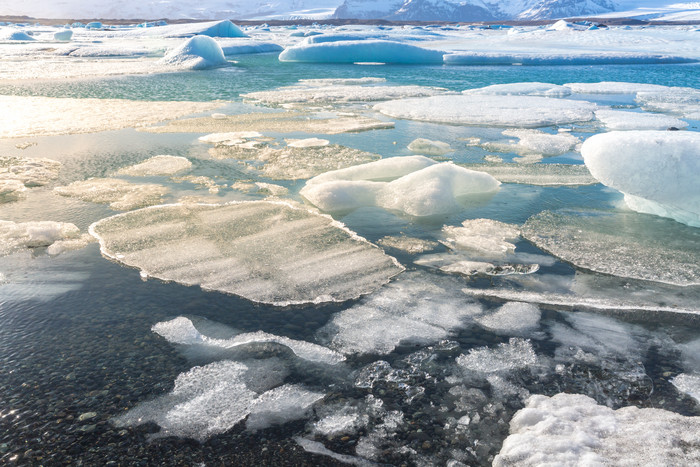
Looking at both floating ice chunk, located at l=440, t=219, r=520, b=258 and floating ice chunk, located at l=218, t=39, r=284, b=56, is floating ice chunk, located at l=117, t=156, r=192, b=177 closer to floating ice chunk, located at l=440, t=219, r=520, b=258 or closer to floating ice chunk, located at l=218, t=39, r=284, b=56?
floating ice chunk, located at l=440, t=219, r=520, b=258

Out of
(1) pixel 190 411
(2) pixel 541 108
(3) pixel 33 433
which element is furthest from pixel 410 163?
(2) pixel 541 108

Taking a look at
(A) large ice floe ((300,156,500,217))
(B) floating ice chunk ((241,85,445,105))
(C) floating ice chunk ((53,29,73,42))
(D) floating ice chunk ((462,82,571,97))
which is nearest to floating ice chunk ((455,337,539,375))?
(A) large ice floe ((300,156,500,217))

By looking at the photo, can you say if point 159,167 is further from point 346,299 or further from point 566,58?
point 566,58

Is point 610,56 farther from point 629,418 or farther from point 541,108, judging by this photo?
point 629,418

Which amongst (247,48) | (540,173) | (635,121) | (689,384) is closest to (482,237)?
(689,384)

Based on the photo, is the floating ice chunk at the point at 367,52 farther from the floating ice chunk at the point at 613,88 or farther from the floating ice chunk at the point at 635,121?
the floating ice chunk at the point at 635,121

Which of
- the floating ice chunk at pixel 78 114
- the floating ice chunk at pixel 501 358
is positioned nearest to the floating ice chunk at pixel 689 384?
the floating ice chunk at pixel 501 358
